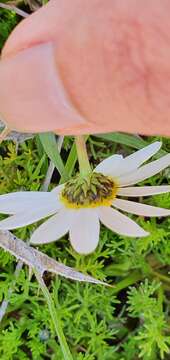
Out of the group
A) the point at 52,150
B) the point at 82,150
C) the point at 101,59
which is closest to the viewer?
the point at 101,59

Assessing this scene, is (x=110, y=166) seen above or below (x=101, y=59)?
below

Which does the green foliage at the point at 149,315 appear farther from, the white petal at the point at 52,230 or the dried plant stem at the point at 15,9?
the dried plant stem at the point at 15,9

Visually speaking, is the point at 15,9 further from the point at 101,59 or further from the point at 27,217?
the point at 101,59

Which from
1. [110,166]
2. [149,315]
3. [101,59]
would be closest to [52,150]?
[110,166]

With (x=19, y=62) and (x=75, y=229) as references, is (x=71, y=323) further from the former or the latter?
(x=19, y=62)

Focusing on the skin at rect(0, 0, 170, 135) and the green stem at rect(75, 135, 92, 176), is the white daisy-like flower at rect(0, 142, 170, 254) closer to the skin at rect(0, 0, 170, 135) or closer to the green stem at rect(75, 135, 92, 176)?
the green stem at rect(75, 135, 92, 176)

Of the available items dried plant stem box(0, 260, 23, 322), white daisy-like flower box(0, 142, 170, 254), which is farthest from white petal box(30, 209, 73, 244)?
dried plant stem box(0, 260, 23, 322)

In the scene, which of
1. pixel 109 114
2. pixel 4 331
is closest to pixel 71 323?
pixel 4 331
